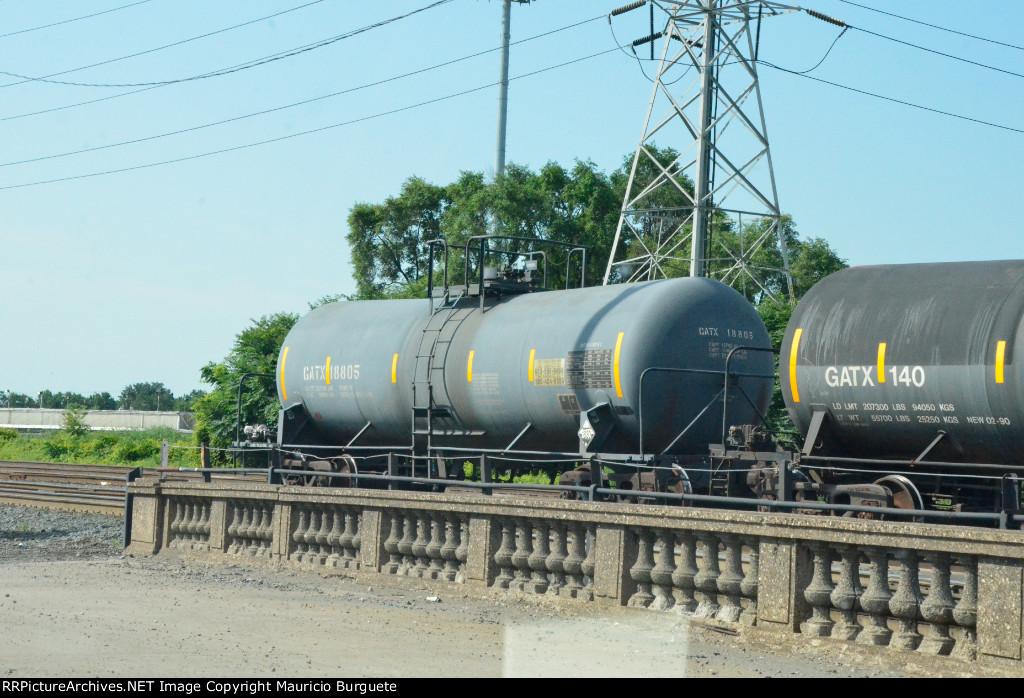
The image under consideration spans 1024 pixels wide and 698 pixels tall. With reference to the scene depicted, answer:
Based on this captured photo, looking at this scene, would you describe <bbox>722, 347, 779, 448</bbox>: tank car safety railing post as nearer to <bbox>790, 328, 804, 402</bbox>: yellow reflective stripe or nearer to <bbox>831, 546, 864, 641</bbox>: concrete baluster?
<bbox>790, 328, 804, 402</bbox>: yellow reflective stripe

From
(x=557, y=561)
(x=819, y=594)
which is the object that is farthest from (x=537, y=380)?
(x=819, y=594)

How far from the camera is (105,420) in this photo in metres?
106

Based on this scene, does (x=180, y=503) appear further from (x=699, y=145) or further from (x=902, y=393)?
(x=699, y=145)

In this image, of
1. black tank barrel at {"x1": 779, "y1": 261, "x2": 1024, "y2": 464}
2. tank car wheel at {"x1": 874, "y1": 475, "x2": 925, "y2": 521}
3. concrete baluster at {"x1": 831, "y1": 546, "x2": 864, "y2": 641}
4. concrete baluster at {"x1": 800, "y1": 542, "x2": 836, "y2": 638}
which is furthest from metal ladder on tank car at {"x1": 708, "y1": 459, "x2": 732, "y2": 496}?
concrete baluster at {"x1": 831, "y1": 546, "x2": 864, "y2": 641}

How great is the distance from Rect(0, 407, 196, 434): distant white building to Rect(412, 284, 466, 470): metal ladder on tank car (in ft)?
252

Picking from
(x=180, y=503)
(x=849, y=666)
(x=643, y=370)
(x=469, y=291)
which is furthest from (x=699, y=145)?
(x=849, y=666)

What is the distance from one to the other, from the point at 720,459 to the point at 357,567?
504cm

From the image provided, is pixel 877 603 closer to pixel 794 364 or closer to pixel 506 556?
pixel 506 556

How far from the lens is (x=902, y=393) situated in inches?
529

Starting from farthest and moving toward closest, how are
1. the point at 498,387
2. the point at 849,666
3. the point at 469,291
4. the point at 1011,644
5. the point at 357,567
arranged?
the point at 469,291 → the point at 498,387 → the point at 357,567 → the point at 849,666 → the point at 1011,644

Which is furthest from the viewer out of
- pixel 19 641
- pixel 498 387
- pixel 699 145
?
pixel 699 145

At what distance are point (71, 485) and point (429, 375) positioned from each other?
11.2 m

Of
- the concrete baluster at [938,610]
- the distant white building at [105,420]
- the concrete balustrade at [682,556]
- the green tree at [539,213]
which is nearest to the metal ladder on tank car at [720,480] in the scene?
the concrete balustrade at [682,556]

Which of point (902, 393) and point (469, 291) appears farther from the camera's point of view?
point (469, 291)
